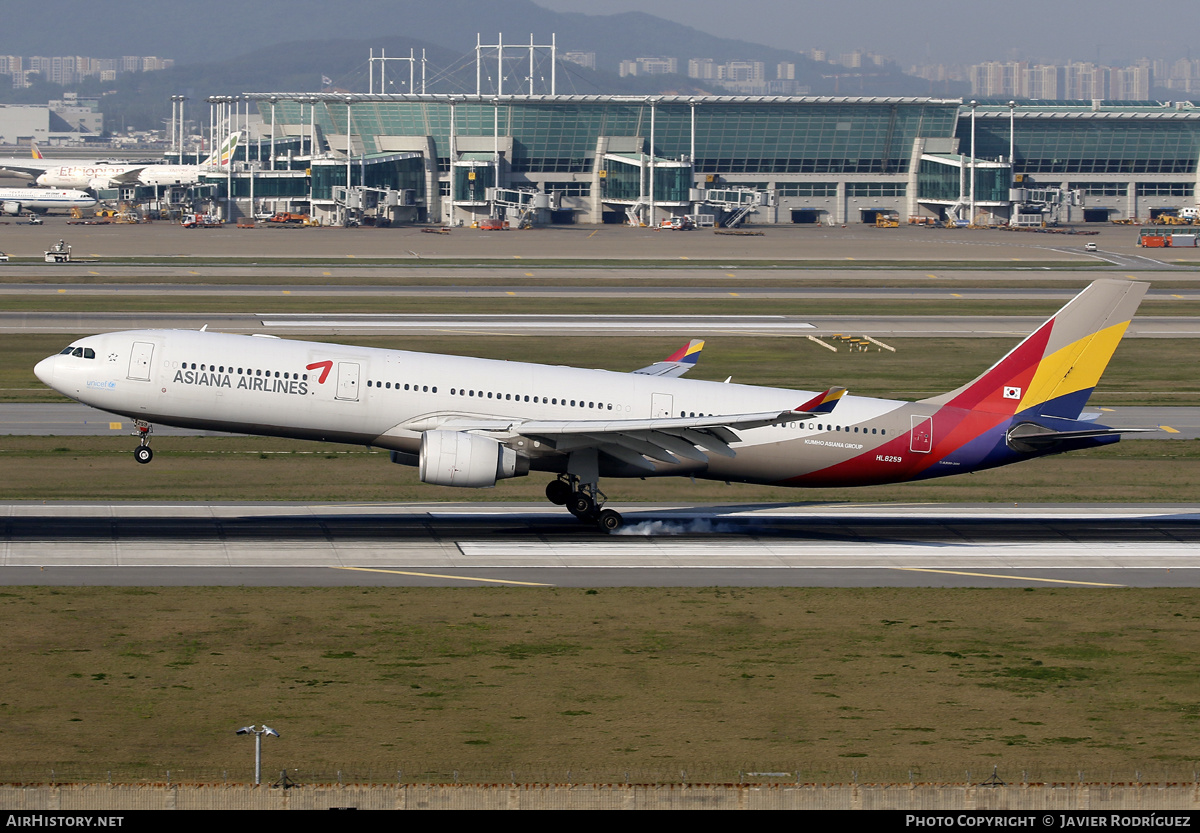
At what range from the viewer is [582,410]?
43812 mm

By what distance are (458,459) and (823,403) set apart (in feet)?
36.6

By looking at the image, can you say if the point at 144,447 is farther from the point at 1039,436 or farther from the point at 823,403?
the point at 1039,436

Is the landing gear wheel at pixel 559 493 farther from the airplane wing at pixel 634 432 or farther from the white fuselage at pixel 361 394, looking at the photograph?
the airplane wing at pixel 634 432

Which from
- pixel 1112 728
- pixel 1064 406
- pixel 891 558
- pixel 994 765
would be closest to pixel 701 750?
pixel 994 765

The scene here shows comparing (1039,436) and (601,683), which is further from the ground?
(1039,436)

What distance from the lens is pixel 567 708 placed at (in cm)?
2739

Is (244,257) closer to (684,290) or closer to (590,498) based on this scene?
(684,290)

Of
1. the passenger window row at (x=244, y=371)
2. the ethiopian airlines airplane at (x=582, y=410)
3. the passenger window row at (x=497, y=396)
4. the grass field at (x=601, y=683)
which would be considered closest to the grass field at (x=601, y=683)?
the grass field at (x=601, y=683)

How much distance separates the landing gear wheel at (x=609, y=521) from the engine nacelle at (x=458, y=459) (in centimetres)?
524

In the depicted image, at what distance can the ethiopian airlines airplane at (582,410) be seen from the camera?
1646 inches

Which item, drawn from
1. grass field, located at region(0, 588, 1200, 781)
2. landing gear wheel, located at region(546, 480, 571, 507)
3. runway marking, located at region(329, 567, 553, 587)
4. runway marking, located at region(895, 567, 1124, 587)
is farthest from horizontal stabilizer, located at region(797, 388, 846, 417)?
landing gear wheel, located at region(546, 480, 571, 507)

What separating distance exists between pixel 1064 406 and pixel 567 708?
2529 centimetres

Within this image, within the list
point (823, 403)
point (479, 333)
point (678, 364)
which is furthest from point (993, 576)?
point (479, 333)
